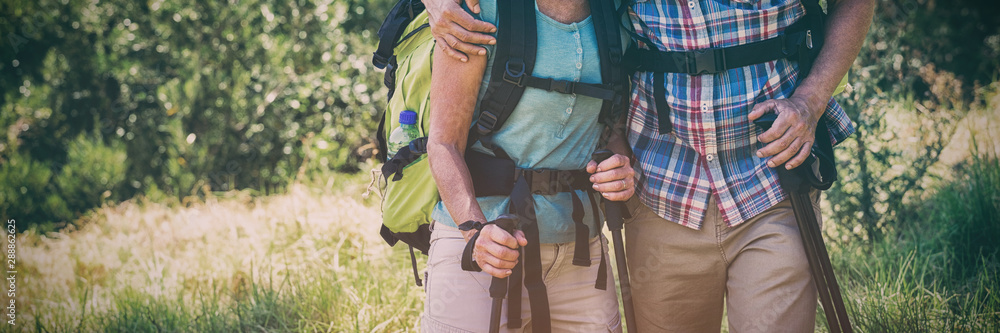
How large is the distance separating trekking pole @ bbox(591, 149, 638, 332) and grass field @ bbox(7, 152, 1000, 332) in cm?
136

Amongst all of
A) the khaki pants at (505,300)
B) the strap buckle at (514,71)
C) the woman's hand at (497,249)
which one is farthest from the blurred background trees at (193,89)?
the woman's hand at (497,249)

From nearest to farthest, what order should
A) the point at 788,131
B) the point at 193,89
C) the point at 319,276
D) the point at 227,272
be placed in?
the point at 788,131
the point at 319,276
the point at 227,272
the point at 193,89

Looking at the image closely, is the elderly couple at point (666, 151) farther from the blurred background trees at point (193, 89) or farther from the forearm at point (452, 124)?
the blurred background trees at point (193, 89)

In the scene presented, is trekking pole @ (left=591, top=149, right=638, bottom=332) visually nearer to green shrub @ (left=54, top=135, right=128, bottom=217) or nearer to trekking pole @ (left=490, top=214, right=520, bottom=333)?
Answer: trekking pole @ (left=490, top=214, right=520, bottom=333)

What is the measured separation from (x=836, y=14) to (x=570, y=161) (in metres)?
1.03

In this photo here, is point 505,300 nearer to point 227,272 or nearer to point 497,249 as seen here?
point 497,249

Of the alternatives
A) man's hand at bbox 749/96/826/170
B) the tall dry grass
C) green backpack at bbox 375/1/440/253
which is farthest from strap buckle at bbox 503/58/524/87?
the tall dry grass

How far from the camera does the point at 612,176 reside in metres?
2.16

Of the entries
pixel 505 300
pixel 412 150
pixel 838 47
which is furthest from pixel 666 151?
pixel 412 150

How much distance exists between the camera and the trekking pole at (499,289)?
1977 millimetres

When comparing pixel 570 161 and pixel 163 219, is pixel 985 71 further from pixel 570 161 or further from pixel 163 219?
pixel 163 219

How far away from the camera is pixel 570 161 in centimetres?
229

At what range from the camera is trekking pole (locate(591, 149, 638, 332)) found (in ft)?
7.23

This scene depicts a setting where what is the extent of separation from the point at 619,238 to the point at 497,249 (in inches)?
26.1
